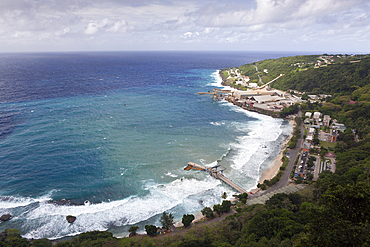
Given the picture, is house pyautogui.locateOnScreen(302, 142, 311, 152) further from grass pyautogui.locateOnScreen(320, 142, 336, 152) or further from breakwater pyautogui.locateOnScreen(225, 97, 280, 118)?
breakwater pyautogui.locateOnScreen(225, 97, 280, 118)

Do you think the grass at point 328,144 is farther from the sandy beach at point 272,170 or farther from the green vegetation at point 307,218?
the sandy beach at point 272,170

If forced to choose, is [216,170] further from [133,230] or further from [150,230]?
[133,230]

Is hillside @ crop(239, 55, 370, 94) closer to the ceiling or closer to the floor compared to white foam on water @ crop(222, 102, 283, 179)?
closer to the ceiling

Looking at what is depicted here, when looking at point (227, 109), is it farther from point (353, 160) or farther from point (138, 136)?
point (353, 160)

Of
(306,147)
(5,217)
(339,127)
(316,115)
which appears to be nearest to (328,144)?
(306,147)

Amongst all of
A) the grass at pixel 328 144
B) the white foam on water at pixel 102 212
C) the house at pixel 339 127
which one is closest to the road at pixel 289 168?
the grass at pixel 328 144

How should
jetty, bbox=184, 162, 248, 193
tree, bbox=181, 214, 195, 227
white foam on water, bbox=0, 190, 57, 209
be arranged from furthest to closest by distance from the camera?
jetty, bbox=184, 162, 248, 193 → white foam on water, bbox=0, 190, 57, 209 → tree, bbox=181, 214, 195, 227

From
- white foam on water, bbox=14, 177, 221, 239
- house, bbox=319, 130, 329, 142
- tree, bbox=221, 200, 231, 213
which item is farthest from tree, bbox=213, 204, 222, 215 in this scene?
house, bbox=319, 130, 329, 142
